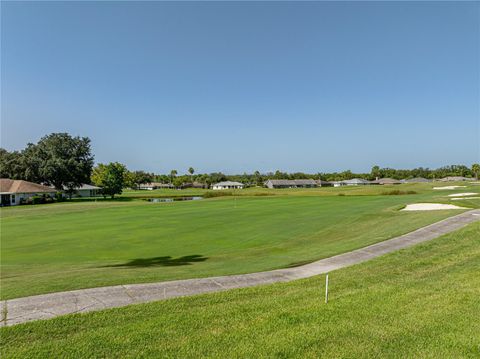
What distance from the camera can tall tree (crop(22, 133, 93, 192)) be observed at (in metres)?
74.6

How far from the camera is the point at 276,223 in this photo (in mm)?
23797

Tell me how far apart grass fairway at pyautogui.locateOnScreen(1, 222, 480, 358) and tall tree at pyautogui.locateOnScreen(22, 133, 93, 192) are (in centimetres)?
7970

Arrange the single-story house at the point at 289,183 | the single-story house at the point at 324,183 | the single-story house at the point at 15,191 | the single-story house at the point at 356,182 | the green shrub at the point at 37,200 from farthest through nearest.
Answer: the single-story house at the point at 324,183
the single-story house at the point at 356,182
the single-story house at the point at 289,183
the green shrub at the point at 37,200
the single-story house at the point at 15,191

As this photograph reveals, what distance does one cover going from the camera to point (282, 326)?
16.5 feet

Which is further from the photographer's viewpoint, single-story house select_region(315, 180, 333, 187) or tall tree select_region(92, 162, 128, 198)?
single-story house select_region(315, 180, 333, 187)

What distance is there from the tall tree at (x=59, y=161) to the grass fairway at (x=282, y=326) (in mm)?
79695

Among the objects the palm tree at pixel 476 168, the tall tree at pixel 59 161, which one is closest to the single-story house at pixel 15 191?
the tall tree at pixel 59 161

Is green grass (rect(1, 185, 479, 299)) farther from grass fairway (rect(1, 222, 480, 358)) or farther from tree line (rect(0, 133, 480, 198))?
tree line (rect(0, 133, 480, 198))

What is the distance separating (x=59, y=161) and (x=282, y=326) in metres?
82.8

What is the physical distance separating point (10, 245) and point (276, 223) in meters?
16.6

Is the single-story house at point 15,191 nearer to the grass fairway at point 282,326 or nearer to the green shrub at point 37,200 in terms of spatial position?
the green shrub at point 37,200

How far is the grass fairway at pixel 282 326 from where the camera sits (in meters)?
4.36

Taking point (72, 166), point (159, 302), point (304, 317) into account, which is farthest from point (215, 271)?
point (72, 166)

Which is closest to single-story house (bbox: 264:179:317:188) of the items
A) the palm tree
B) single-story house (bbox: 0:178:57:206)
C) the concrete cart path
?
the palm tree
